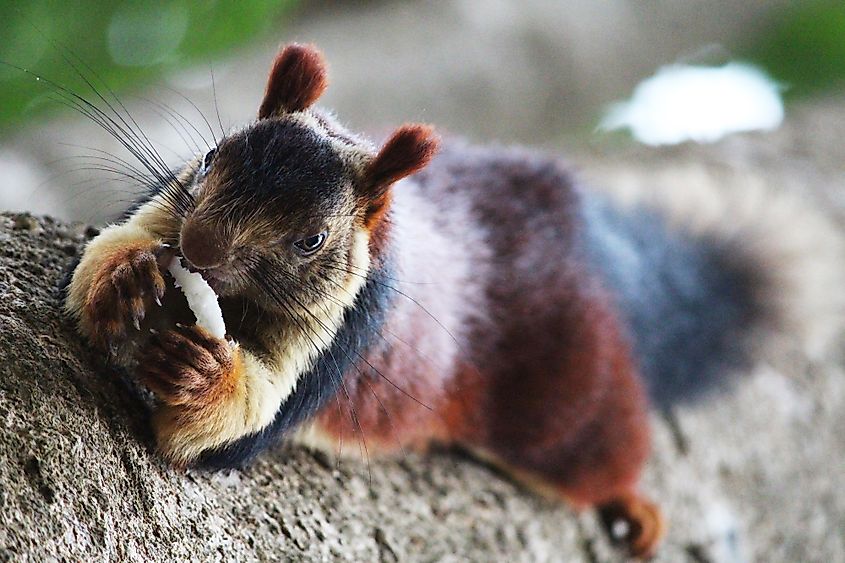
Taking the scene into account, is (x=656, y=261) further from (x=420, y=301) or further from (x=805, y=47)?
(x=805, y=47)

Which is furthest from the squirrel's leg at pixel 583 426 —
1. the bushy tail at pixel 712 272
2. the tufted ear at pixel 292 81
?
the tufted ear at pixel 292 81

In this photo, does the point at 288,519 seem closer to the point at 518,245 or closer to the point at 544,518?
the point at 544,518

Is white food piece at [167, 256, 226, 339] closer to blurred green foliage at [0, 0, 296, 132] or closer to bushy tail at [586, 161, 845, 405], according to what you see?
blurred green foliage at [0, 0, 296, 132]

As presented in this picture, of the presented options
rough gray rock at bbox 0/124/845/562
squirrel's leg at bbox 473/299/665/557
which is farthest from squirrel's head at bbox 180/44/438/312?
squirrel's leg at bbox 473/299/665/557

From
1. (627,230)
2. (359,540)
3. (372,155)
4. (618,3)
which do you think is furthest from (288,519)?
(618,3)

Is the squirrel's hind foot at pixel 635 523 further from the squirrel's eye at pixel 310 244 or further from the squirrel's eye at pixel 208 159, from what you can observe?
the squirrel's eye at pixel 208 159
